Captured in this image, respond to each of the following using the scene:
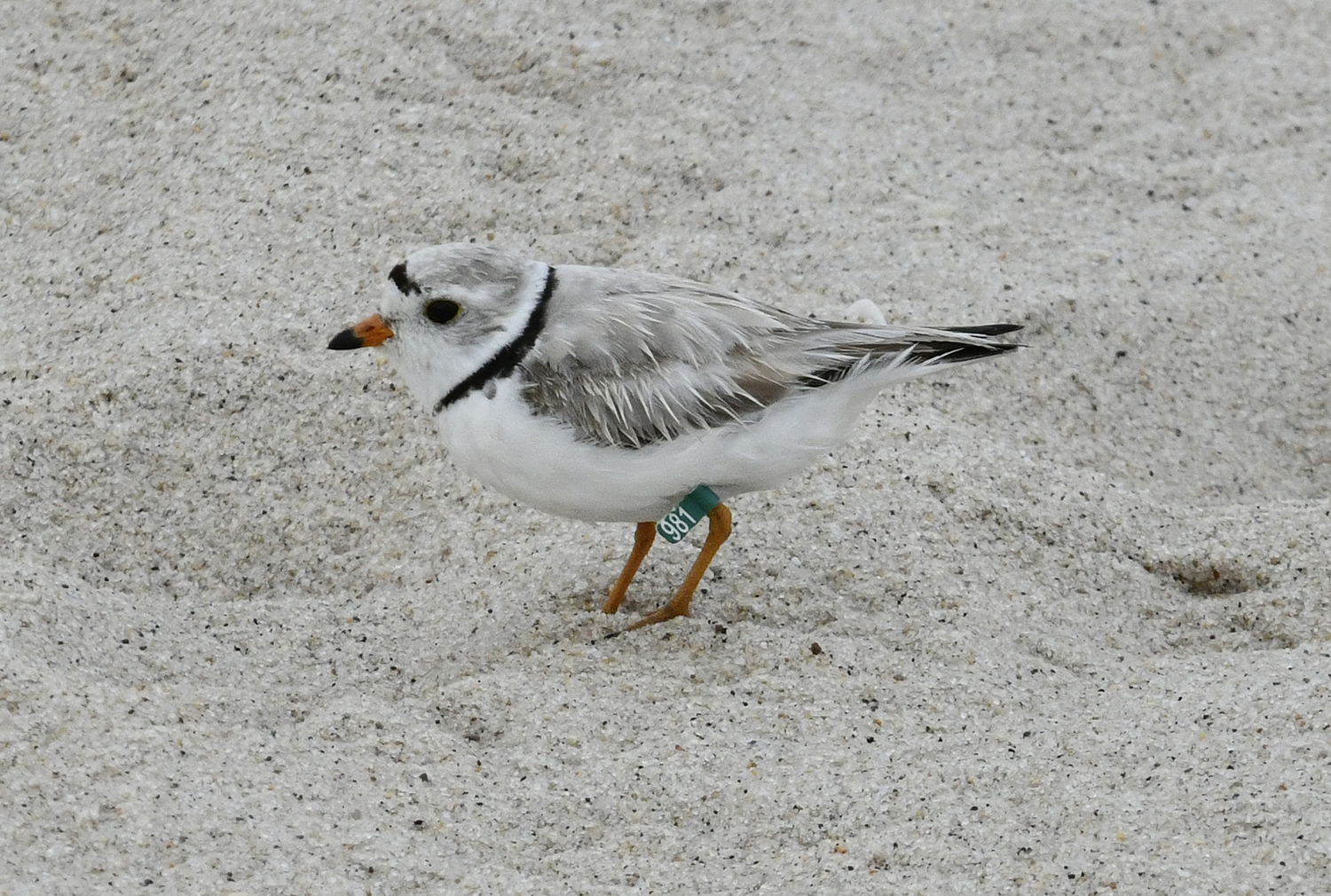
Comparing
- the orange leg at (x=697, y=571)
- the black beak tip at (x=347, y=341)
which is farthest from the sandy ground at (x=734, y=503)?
the black beak tip at (x=347, y=341)

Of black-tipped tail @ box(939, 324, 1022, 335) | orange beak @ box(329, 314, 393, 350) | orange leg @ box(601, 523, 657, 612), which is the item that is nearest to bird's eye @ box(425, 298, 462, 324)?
orange beak @ box(329, 314, 393, 350)

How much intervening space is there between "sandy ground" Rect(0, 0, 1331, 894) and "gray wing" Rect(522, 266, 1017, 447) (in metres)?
0.63

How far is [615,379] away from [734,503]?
0.93 m

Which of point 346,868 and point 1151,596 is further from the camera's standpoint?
point 1151,596

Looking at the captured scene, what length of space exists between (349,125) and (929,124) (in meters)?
2.16

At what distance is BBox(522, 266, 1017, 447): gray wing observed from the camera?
3.45 meters

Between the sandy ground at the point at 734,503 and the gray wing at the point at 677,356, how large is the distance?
628mm

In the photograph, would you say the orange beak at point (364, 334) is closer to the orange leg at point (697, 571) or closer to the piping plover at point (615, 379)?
the piping plover at point (615, 379)

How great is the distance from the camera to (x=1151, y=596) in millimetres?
3988

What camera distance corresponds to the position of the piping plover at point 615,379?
11.3ft

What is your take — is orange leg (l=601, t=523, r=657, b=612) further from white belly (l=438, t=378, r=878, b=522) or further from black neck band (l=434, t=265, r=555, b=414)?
black neck band (l=434, t=265, r=555, b=414)

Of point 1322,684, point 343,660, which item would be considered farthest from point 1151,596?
point 343,660

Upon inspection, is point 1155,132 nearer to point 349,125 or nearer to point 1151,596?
point 1151,596

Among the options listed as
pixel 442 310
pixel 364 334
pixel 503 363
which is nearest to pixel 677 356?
pixel 503 363
